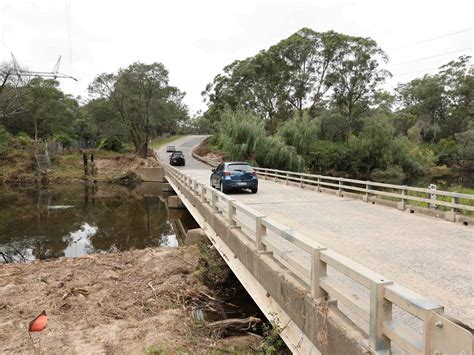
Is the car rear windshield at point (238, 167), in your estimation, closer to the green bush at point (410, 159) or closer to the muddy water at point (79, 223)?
the muddy water at point (79, 223)

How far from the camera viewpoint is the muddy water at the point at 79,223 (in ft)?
52.1

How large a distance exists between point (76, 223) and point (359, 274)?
68.4 feet

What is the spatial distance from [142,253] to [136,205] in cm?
1639

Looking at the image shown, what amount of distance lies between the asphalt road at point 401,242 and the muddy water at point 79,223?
787 centimetres

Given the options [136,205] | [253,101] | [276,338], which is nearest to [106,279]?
[276,338]

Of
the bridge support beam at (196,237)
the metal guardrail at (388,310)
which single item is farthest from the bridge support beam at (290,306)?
the bridge support beam at (196,237)

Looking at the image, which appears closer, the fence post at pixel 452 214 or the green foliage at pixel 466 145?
the fence post at pixel 452 214

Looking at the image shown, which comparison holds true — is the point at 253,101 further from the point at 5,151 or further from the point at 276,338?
the point at 276,338

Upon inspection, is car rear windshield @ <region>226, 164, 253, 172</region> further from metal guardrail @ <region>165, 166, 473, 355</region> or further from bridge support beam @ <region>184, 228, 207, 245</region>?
metal guardrail @ <region>165, 166, 473, 355</region>

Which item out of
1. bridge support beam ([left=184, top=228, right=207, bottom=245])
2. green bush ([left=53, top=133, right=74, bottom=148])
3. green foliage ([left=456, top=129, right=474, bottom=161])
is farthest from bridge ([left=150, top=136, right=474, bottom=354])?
green bush ([left=53, top=133, right=74, bottom=148])

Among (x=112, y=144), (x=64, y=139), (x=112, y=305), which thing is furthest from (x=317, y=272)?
(x=64, y=139)

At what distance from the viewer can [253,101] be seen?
2174 inches

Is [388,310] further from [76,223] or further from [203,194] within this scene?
[76,223]

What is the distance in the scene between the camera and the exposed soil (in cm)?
635
